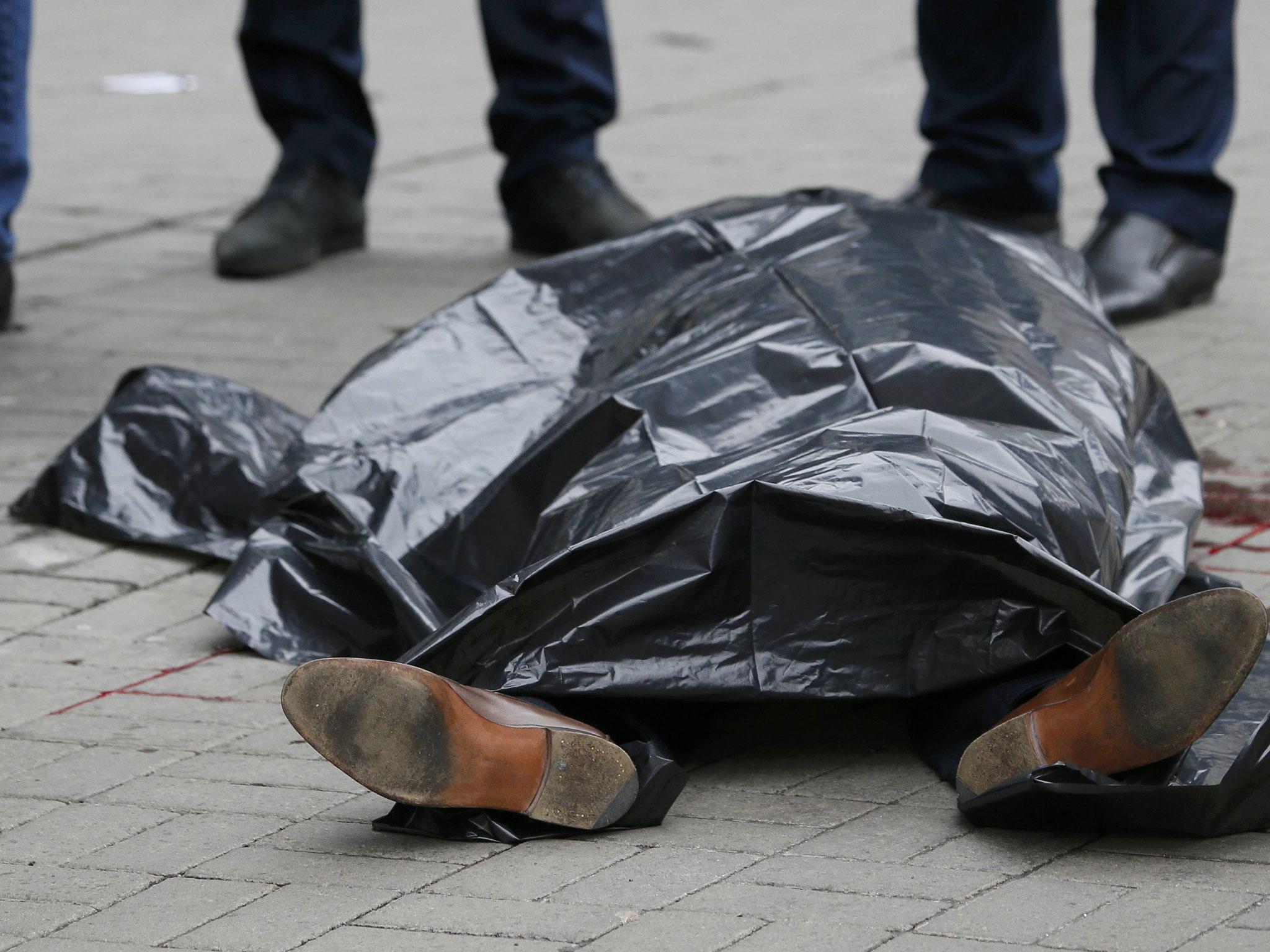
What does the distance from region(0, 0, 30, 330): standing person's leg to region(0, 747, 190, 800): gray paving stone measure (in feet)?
7.14

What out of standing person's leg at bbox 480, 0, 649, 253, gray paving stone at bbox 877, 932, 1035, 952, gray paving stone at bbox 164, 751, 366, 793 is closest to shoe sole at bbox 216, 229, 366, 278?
standing person's leg at bbox 480, 0, 649, 253

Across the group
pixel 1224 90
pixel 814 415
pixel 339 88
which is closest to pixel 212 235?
pixel 339 88

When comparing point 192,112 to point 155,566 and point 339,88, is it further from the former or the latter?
point 155,566

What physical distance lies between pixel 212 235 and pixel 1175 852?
3.94m

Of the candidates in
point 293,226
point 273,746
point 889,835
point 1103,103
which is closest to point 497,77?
point 293,226

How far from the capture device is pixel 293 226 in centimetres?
493

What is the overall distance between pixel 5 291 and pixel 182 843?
2.53 m

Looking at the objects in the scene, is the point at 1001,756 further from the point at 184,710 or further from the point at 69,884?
the point at 184,710

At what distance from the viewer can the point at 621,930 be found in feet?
5.85

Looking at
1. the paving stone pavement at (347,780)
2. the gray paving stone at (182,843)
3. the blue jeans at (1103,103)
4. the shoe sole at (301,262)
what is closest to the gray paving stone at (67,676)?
the paving stone pavement at (347,780)

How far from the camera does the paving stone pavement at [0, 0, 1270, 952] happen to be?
1.80m

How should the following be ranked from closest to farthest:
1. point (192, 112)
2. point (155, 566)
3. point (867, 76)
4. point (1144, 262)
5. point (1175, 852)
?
1. point (1175, 852)
2. point (155, 566)
3. point (1144, 262)
4. point (192, 112)
5. point (867, 76)

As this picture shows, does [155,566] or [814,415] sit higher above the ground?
[814,415]

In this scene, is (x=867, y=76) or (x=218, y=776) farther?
(x=867, y=76)
